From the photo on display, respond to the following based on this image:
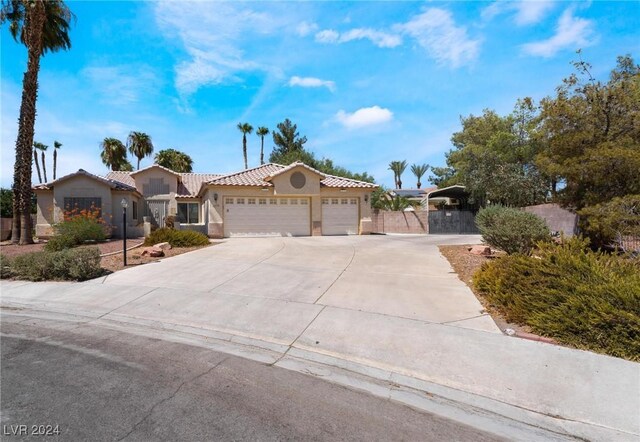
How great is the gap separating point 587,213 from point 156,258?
49.5 ft

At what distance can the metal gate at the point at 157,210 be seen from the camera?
84.2 ft

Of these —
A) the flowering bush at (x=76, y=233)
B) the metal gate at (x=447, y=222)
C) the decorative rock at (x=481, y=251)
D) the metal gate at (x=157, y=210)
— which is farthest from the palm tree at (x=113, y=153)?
the decorative rock at (x=481, y=251)

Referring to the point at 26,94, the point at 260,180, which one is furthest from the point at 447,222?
the point at 26,94

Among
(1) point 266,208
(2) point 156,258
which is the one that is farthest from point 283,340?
(1) point 266,208

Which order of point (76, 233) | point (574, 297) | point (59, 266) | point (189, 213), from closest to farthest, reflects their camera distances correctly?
point (574, 297)
point (59, 266)
point (76, 233)
point (189, 213)

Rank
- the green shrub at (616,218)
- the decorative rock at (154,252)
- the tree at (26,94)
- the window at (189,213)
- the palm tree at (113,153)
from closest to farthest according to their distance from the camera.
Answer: the green shrub at (616,218) < the decorative rock at (154,252) < the tree at (26,94) < the window at (189,213) < the palm tree at (113,153)

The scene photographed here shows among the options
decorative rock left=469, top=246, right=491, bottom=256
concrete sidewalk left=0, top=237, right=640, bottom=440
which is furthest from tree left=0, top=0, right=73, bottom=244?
decorative rock left=469, top=246, right=491, bottom=256

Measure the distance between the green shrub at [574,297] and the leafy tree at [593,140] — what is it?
654cm

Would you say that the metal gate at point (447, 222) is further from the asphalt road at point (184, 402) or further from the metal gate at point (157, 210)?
the asphalt road at point (184, 402)

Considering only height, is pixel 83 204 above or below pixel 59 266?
above

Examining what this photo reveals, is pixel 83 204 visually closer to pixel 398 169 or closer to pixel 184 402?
pixel 184 402

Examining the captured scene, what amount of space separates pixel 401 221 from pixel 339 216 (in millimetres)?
6176

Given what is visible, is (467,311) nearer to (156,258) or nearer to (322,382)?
(322,382)

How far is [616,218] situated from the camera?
34.5 ft
